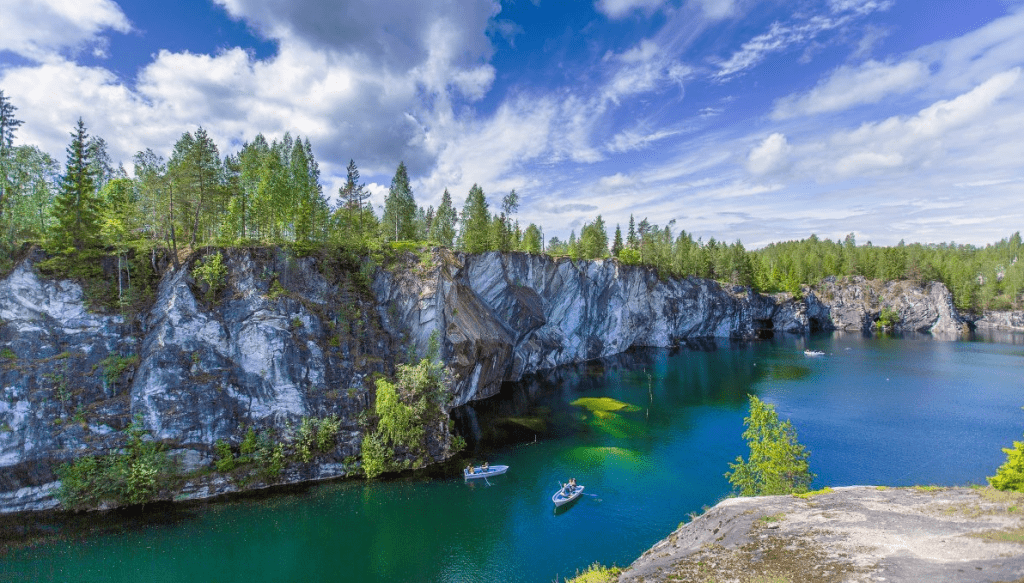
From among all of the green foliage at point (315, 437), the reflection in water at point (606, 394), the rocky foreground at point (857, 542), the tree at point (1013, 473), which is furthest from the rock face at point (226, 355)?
the tree at point (1013, 473)

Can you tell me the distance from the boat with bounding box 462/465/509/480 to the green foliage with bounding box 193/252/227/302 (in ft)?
84.8

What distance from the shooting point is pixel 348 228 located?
164ft

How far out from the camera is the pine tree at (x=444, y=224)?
69.9 metres

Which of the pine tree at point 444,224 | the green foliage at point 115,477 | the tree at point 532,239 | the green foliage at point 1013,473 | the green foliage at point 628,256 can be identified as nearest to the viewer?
the green foliage at point 1013,473

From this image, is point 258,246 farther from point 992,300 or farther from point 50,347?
point 992,300

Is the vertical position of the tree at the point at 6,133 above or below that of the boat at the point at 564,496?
above

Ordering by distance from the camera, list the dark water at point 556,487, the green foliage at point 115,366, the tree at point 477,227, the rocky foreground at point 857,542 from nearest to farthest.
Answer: the rocky foreground at point 857,542, the dark water at point 556,487, the green foliage at point 115,366, the tree at point 477,227

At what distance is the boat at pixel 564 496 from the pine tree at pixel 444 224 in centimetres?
4520

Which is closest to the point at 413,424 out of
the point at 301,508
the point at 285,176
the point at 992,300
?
the point at 301,508

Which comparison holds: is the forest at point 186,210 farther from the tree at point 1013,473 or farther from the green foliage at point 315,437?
the tree at point 1013,473

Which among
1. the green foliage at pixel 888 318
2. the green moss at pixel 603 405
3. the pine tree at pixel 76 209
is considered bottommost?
the green moss at pixel 603 405

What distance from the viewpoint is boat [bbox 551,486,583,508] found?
1205 inches

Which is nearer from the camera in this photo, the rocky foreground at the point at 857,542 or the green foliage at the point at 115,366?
the rocky foreground at the point at 857,542

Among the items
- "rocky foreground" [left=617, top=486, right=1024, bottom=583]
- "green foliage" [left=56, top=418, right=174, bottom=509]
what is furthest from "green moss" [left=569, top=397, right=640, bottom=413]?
"green foliage" [left=56, top=418, right=174, bottom=509]
